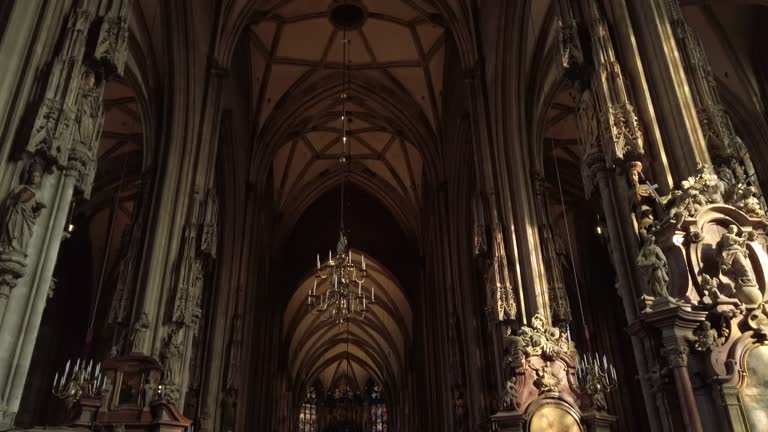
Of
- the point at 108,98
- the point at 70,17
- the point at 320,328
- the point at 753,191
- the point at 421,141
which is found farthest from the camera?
the point at 320,328

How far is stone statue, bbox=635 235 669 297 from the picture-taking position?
6012 mm

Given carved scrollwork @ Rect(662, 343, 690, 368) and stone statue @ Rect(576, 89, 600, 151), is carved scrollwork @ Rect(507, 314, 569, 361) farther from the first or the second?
carved scrollwork @ Rect(662, 343, 690, 368)

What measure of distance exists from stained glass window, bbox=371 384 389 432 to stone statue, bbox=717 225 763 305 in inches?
1579

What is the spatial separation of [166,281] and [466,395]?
8.74 m

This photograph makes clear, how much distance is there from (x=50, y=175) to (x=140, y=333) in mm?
4949

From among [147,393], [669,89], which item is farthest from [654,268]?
[147,393]

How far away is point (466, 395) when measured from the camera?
54.9ft

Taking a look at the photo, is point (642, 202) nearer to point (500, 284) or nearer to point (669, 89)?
point (669, 89)

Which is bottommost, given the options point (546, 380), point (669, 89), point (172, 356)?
point (546, 380)

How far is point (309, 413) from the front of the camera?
1745 inches

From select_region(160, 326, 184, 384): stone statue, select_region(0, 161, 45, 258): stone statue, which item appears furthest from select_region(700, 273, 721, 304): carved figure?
select_region(160, 326, 184, 384): stone statue

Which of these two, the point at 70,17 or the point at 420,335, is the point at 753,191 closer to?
the point at 70,17

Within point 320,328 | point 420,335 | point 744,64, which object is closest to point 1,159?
point 744,64

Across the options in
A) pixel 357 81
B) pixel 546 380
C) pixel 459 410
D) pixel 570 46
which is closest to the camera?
pixel 570 46
